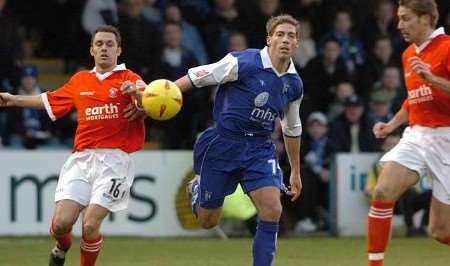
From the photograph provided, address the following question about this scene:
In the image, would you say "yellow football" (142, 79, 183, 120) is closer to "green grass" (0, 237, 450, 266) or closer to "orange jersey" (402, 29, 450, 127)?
"orange jersey" (402, 29, 450, 127)

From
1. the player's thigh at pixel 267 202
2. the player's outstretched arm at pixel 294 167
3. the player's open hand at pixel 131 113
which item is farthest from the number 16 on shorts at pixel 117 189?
the player's outstretched arm at pixel 294 167

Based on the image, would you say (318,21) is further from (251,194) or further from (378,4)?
(251,194)

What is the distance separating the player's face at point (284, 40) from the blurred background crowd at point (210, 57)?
587 cm

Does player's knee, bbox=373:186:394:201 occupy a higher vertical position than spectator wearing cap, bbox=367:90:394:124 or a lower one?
lower

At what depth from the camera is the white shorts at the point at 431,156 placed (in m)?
10.1

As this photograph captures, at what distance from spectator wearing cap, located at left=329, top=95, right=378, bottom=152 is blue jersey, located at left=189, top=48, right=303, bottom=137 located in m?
6.18

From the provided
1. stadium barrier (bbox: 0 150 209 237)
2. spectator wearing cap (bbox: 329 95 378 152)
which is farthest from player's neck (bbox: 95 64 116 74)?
spectator wearing cap (bbox: 329 95 378 152)

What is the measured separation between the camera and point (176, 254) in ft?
43.7

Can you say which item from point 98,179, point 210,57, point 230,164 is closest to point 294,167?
point 230,164

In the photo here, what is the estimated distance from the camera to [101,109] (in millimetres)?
10398

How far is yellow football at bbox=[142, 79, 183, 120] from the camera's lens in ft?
31.4

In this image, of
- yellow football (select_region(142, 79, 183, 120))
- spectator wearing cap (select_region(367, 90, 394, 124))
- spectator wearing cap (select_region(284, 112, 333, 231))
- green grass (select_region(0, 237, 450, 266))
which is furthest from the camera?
spectator wearing cap (select_region(367, 90, 394, 124))

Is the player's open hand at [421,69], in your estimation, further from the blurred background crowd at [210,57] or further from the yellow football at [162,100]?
the blurred background crowd at [210,57]

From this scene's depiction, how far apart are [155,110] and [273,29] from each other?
45.9 inches
